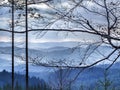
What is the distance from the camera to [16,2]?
1174 cm

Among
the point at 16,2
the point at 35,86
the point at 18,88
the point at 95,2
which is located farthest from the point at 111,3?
the point at 35,86

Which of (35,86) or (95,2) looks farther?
(35,86)

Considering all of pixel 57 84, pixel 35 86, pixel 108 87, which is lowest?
pixel 35 86

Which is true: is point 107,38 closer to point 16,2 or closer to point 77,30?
point 77,30

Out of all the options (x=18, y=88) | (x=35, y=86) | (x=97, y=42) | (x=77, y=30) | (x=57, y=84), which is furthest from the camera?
(x=35, y=86)

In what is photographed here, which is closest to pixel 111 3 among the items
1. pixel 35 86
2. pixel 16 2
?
pixel 16 2

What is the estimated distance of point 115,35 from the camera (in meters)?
7.20

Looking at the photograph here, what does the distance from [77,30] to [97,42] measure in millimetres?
595

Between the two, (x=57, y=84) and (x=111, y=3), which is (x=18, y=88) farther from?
(x=111, y=3)

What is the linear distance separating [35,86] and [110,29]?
53026 mm

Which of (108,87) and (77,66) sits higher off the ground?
(77,66)

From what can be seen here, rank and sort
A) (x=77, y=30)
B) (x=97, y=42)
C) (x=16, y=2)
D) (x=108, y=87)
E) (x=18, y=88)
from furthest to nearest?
(x=18, y=88)
(x=108, y=87)
(x=16, y=2)
(x=97, y=42)
(x=77, y=30)

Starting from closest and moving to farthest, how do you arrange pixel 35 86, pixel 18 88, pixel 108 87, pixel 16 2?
pixel 16 2
pixel 108 87
pixel 18 88
pixel 35 86

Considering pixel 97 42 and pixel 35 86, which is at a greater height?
pixel 97 42
